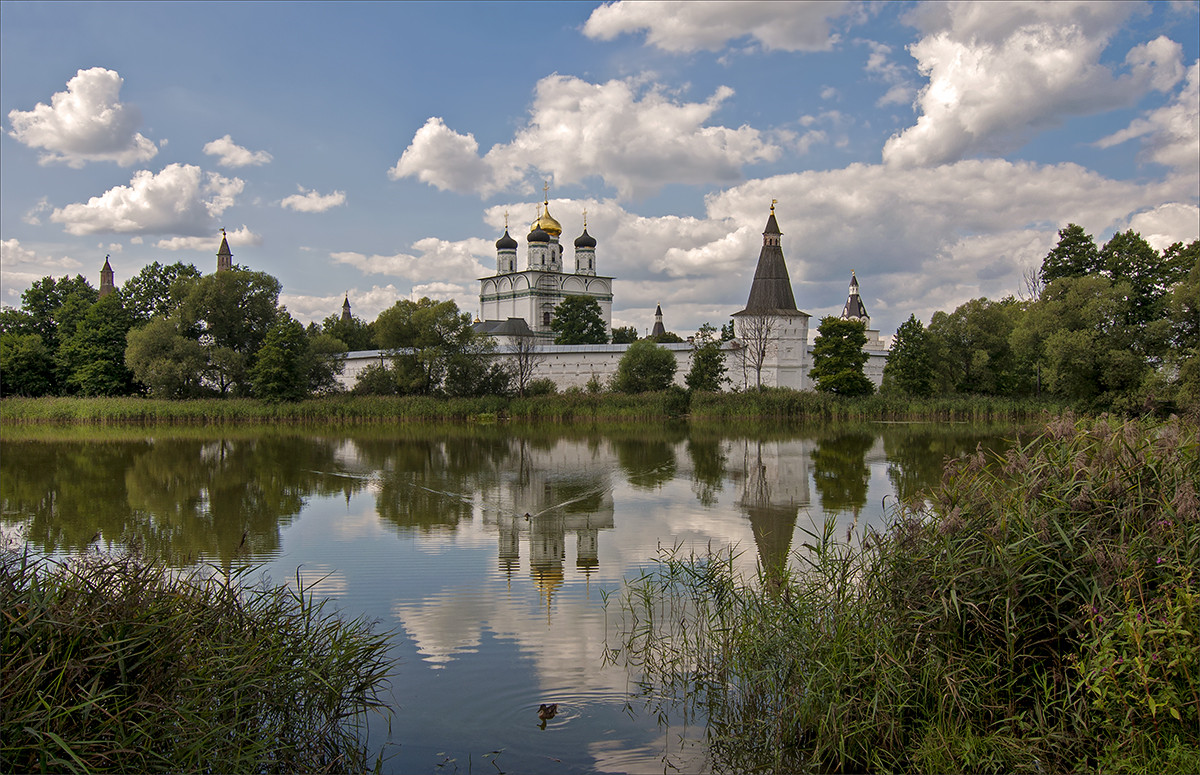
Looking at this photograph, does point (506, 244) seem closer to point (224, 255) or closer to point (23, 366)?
point (224, 255)

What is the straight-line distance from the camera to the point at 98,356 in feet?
95.5

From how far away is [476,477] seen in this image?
13516 millimetres

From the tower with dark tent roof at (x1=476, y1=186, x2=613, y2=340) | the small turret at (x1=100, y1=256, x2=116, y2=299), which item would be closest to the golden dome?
the tower with dark tent roof at (x1=476, y1=186, x2=613, y2=340)

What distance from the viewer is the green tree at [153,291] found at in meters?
31.4

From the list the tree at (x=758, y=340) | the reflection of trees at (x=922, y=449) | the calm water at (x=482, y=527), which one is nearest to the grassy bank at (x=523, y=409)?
the reflection of trees at (x=922, y=449)

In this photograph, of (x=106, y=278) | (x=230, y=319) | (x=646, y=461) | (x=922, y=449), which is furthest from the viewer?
(x=106, y=278)

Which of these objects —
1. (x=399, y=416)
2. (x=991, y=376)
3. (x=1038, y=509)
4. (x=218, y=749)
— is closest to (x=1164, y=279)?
(x=991, y=376)

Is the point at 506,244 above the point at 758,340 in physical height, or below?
above

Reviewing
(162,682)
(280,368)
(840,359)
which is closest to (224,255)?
(280,368)

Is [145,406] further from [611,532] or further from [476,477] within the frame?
[611,532]

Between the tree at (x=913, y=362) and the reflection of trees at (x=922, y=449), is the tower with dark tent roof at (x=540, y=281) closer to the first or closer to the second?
the tree at (x=913, y=362)

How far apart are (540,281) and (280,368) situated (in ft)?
100

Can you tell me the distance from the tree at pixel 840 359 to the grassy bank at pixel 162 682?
97.3 feet

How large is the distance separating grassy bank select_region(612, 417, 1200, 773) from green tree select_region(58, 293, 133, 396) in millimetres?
30331
